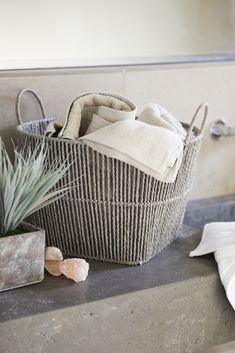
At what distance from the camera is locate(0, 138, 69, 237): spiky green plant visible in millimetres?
979

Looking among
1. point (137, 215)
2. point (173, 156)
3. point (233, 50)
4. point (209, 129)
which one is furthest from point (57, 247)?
point (233, 50)

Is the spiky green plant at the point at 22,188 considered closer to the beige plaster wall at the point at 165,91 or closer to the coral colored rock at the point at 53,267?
the coral colored rock at the point at 53,267

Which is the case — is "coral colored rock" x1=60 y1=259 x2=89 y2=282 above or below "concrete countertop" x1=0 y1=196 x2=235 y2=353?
above

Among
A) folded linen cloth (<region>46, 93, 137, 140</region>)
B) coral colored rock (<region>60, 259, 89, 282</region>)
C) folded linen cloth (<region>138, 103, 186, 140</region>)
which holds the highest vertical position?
folded linen cloth (<region>46, 93, 137, 140</region>)

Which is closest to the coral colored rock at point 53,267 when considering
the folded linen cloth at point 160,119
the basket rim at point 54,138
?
the basket rim at point 54,138

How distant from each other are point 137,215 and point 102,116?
0.64ft

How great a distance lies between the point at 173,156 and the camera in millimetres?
1036

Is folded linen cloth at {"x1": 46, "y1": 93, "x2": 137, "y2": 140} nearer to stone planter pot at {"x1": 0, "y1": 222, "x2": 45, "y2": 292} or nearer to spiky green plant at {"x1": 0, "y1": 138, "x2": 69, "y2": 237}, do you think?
spiky green plant at {"x1": 0, "y1": 138, "x2": 69, "y2": 237}

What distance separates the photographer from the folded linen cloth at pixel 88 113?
1.10 metres

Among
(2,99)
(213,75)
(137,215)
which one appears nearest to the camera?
(137,215)

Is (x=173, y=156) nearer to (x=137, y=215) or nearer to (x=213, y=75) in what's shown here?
(x=137, y=215)

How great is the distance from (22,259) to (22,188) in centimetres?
12

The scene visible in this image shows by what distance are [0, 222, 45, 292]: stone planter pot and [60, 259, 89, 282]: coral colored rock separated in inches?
1.8

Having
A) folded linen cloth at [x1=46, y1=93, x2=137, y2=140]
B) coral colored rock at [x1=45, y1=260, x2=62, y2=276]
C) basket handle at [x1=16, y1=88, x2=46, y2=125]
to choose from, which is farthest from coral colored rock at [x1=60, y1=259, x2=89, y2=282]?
basket handle at [x1=16, y1=88, x2=46, y2=125]
